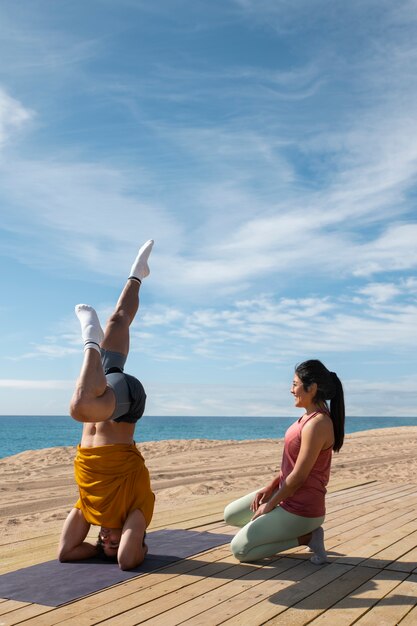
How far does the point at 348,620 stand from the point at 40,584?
70.7 inches

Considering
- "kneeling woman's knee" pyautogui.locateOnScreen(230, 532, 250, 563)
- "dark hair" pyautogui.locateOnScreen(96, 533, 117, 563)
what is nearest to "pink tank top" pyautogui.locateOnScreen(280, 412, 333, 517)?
"kneeling woman's knee" pyautogui.locateOnScreen(230, 532, 250, 563)

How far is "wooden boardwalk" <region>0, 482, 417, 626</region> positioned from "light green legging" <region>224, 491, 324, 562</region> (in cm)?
9

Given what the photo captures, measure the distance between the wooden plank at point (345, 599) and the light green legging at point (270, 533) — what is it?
43 cm

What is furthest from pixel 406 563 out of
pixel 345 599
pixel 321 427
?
pixel 321 427

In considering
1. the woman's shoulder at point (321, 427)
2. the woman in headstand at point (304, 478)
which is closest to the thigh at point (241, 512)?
the woman in headstand at point (304, 478)

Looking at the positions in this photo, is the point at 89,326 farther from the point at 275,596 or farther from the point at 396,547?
the point at 396,547

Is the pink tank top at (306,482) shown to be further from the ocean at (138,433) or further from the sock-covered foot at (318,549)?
the ocean at (138,433)

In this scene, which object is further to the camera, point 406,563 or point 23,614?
point 406,563

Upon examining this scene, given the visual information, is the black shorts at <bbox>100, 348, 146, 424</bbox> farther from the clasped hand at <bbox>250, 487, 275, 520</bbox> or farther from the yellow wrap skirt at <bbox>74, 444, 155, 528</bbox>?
the clasped hand at <bbox>250, 487, 275, 520</bbox>

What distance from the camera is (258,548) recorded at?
14.2ft

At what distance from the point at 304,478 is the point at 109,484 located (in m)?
1.28

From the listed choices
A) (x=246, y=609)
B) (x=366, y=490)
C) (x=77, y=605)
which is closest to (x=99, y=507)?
(x=77, y=605)

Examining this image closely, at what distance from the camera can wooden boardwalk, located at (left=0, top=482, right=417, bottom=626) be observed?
10.6ft

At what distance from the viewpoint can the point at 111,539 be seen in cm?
439
